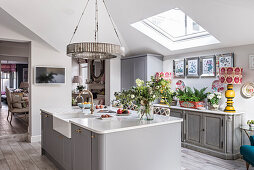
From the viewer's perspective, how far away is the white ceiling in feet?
11.2

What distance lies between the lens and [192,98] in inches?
179

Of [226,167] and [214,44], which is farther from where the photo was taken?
[214,44]

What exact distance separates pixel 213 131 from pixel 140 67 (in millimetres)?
2408

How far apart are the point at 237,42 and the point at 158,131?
2.50 metres

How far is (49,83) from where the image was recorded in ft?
17.5

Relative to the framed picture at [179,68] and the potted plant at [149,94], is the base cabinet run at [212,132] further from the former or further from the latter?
the potted plant at [149,94]

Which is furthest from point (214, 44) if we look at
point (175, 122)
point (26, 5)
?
point (26, 5)

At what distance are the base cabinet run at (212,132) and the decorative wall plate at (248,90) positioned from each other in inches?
16.6

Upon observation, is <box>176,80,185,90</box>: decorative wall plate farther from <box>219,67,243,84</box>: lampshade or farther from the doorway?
the doorway

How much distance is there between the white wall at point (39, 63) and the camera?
4.87 metres

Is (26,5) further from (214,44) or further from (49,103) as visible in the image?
(214,44)

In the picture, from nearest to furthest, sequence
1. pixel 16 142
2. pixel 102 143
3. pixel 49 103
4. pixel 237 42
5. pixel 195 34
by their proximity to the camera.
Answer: pixel 102 143 → pixel 237 42 → pixel 195 34 → pixel 16 142 → pixel 49 103

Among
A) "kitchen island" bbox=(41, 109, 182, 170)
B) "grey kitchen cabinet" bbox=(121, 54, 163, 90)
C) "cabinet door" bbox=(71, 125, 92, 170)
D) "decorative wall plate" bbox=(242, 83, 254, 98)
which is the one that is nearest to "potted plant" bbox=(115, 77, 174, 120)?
"kitchen island" bbox=(41, 109, 182, 170)

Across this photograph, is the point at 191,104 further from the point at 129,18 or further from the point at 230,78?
the point at 129,18
